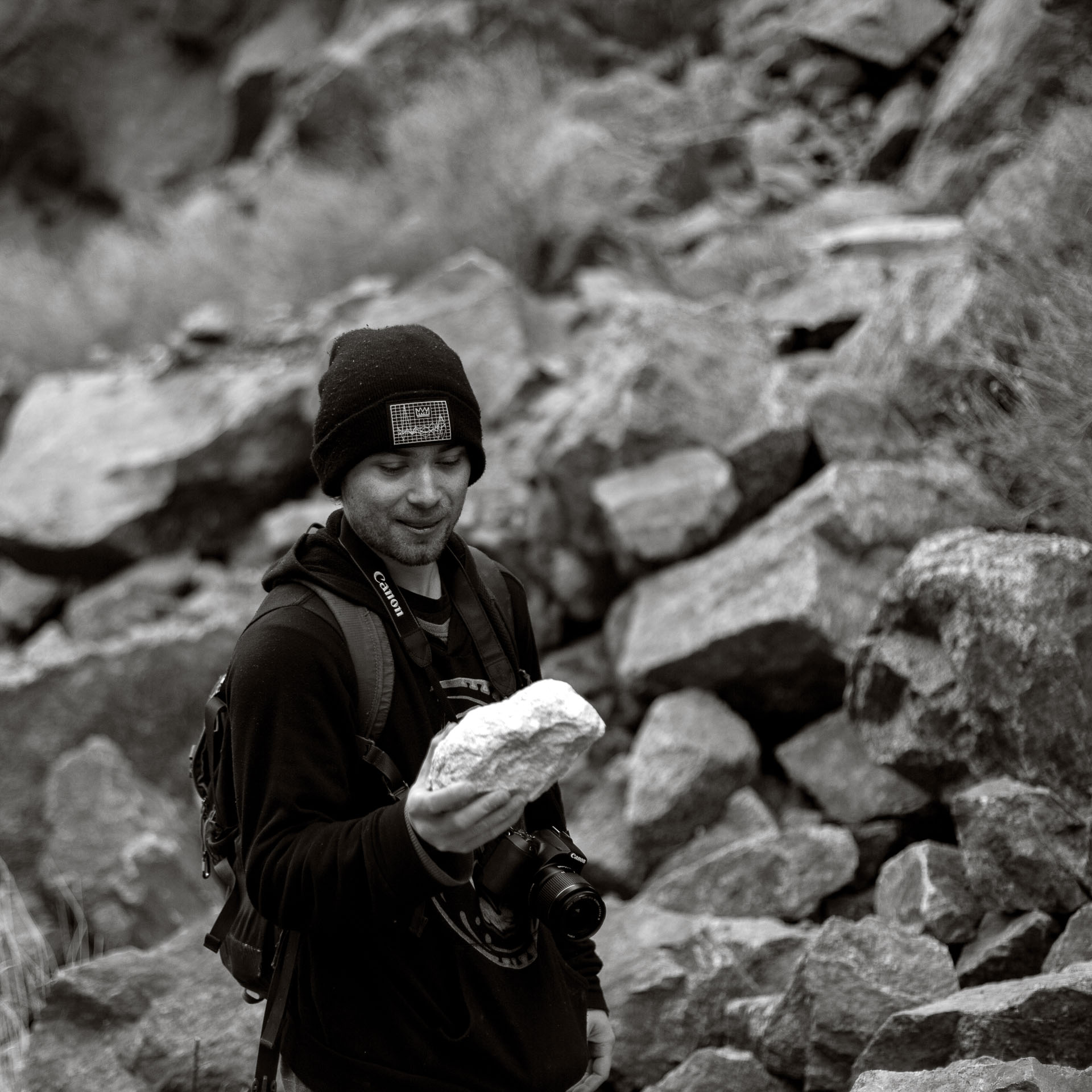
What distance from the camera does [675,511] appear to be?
545cm

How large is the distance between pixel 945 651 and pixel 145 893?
128 inches

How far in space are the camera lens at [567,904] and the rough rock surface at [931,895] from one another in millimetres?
1462

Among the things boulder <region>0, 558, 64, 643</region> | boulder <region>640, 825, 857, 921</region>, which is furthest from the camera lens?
boulder <region>0, 558, 64, 643</region>

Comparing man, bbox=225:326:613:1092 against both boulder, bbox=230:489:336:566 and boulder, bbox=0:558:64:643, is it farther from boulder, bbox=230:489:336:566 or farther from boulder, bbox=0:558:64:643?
boulder, bbox=0:558:64:643

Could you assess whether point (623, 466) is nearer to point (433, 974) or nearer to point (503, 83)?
point (433, 974)

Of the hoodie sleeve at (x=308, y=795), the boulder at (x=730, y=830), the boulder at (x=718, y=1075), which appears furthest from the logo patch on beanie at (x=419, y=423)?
the boulder at (x=730, y=830)

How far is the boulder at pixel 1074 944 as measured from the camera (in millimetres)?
2959

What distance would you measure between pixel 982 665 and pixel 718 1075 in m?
1.38

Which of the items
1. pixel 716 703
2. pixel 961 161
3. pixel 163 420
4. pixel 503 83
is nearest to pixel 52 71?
pixel 503 83

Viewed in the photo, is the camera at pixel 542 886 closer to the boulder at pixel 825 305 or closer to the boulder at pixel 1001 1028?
the boulder at pixel 1001 1028

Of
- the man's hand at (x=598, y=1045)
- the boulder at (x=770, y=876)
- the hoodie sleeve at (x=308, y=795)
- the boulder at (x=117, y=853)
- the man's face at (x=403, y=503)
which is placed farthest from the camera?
the boulder at (x=117, y=853)

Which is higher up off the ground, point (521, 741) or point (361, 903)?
point (521, 741)

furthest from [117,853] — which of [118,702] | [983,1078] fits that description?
[983,1078]

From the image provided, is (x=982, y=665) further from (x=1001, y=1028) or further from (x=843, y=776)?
(x=1001, y=1028)
